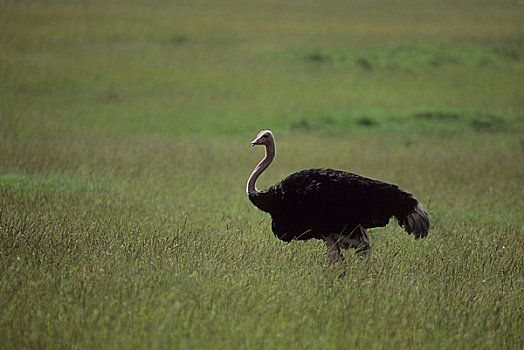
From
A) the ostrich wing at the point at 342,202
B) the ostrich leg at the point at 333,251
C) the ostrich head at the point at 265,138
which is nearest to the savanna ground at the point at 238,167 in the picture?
the ostrich leg at the point at 333,251

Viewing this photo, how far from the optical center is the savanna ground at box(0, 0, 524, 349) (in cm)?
549

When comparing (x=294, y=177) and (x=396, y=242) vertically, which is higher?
(x=294, y=177)

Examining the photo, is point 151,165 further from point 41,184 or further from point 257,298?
point 257,298

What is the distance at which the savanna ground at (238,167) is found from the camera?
549 cm

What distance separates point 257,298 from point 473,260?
2.70 metres

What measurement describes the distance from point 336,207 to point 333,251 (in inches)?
20.6

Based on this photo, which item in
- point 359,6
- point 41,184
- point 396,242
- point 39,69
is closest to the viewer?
point 396,242

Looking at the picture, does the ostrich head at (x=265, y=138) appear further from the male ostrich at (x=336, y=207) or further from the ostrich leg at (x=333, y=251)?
the ostrich leg at (x=333, y=251)

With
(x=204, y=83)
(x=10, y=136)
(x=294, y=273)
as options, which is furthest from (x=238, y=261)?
(x=204, y=83)

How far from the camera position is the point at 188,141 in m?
17.4

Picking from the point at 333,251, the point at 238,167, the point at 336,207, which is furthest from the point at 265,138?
the point at 238,167

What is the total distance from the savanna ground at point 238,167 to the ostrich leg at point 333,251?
0.17 meters

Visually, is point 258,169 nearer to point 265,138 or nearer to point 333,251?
point 265,138

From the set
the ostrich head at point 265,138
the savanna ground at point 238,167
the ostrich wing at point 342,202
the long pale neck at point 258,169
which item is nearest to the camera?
the savanna ground at point 238,167
